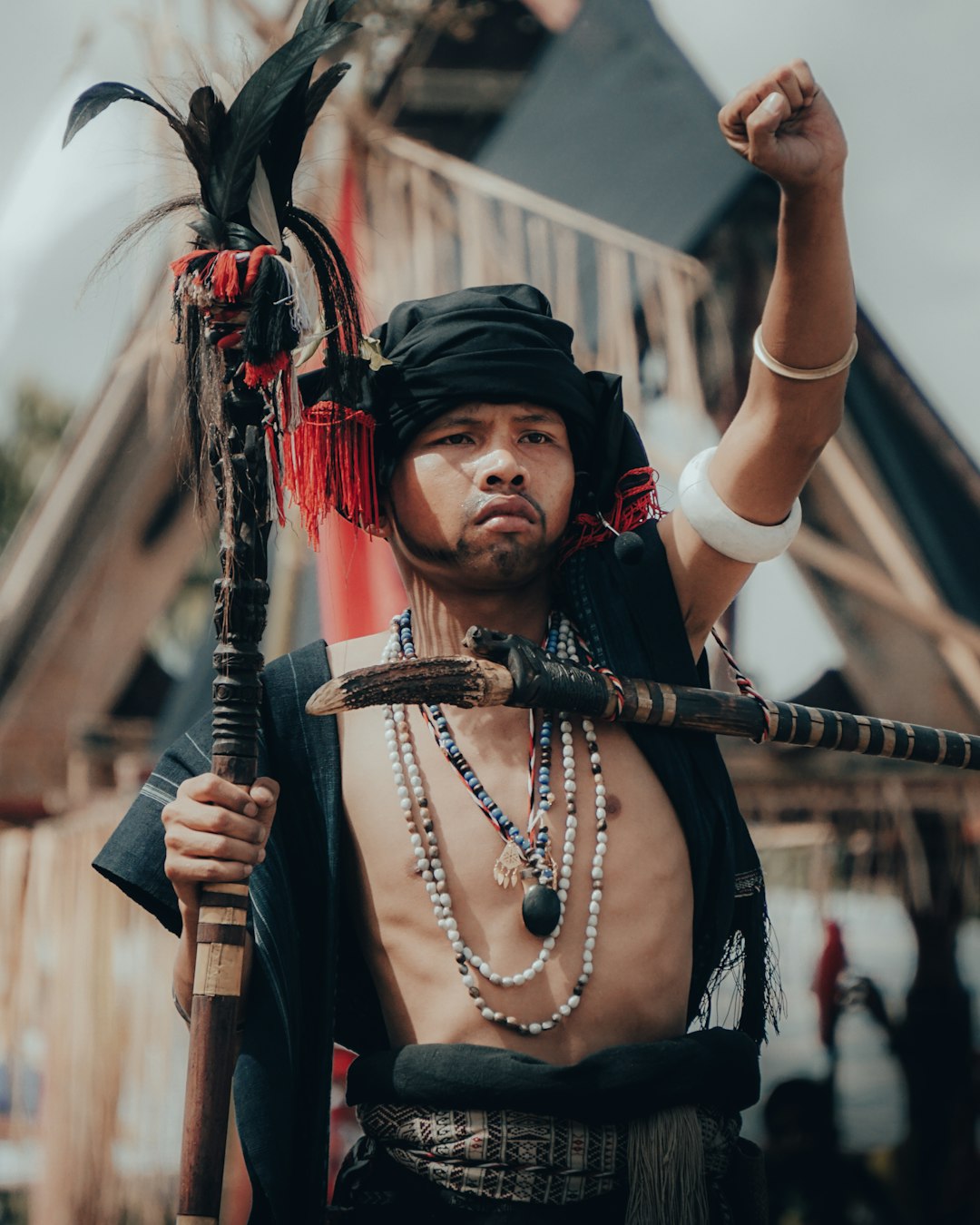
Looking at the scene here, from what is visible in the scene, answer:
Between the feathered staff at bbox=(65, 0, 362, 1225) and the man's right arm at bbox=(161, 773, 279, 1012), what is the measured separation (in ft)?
0.09

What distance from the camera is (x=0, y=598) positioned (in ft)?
20.5

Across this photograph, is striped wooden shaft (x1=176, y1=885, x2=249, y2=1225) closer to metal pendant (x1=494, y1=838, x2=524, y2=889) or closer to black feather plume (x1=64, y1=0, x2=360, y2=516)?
metal pendant (x1=494, y1=838, x2=524, y2=889)

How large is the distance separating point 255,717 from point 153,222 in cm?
75

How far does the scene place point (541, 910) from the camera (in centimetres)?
195

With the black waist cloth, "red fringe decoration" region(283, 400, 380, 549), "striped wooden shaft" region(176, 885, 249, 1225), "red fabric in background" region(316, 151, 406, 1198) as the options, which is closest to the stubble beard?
"red fringe decoration" region(283, 400, 380, 549)

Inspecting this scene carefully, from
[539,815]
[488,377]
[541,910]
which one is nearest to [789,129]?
[488,377]

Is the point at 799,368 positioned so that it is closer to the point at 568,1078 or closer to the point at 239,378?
the point at 239,378

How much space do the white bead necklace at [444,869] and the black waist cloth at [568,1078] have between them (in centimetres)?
7

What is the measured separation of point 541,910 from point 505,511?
1.81ft

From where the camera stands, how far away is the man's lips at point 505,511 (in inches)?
79.9

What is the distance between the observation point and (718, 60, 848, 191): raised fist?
71.7 inches

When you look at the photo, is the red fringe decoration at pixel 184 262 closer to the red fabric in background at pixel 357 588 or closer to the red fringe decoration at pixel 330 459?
the red fringe decoration at pixel 330 459

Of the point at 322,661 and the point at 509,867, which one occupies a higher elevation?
the point at 322,661

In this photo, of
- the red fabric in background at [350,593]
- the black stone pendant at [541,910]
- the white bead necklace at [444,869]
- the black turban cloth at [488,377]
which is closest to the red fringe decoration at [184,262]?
the black turban cloth at [488,377]
